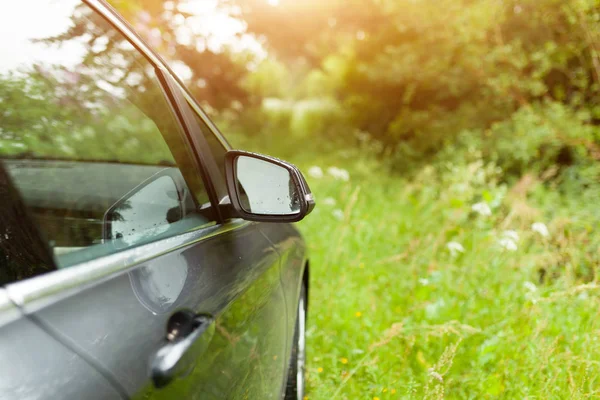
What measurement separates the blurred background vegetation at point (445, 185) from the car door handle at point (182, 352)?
1.16 metres

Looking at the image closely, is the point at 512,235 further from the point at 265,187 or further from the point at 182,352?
the point at 182,352

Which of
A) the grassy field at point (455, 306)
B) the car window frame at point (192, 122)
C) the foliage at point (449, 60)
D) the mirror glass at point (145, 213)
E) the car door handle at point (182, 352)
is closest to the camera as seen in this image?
the car door handle at point (182, 352)

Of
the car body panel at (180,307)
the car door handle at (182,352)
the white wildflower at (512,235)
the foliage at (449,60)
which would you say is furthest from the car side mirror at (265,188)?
the foliage at (449,60)

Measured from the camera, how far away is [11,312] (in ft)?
2.40

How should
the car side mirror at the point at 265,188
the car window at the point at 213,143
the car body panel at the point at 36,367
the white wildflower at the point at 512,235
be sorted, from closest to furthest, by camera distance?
the car body panel at the point at 36,367 < the car side mirror at the point at 265,188 < the car window at the point at 213,143 < the white wildflower at the point at 512,235

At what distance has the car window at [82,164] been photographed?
1.33m

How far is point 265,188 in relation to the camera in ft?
5.64

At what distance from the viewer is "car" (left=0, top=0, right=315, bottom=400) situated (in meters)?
0.82

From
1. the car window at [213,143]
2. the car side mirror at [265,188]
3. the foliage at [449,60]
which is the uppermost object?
the foliage at [449,60]

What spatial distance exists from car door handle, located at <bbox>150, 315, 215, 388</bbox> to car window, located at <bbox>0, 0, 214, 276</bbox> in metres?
0.26

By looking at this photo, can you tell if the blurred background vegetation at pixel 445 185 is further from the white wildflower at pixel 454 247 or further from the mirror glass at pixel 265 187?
the mirror glass at pixel 265 187

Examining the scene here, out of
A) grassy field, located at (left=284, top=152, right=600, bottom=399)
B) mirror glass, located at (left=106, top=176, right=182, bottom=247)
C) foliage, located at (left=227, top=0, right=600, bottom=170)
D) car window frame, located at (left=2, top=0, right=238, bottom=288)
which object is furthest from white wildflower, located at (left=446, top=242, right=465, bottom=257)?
foliage, located at (left=227, top=0, right=600, bottom=170)

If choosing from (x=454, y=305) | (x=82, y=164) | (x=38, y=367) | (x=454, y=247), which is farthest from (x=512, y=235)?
(x=38, y=367)

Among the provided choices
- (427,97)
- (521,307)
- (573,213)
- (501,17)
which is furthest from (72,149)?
(427,97)
